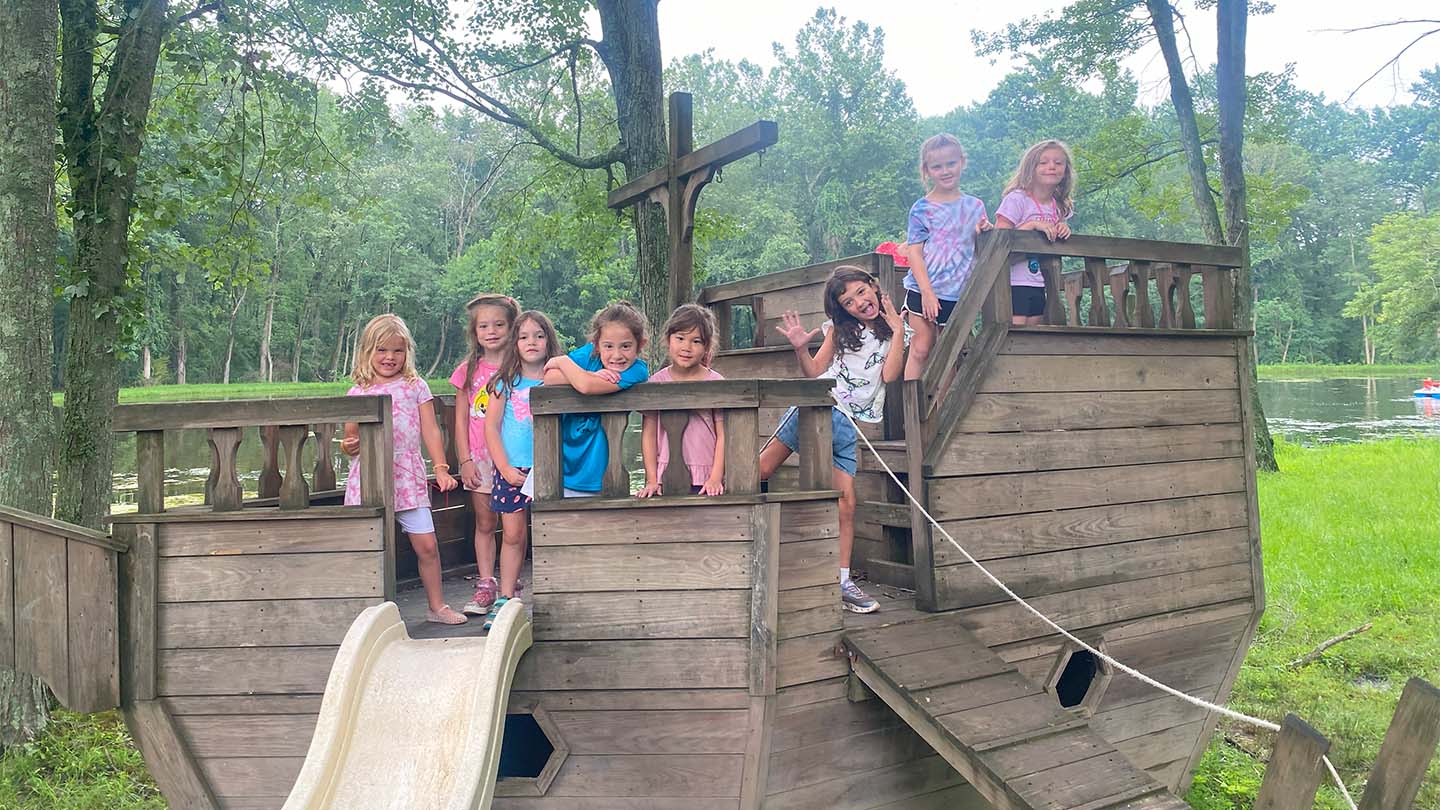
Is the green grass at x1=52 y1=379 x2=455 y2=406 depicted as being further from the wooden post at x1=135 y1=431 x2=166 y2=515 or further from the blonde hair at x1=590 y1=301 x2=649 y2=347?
the blonde hair at x1=590 y1=301 x2=649 y2=347

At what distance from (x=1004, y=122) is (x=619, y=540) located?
64455 millimetres

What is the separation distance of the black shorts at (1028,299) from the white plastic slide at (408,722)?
3020 mm

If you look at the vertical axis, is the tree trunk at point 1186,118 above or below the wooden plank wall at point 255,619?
above

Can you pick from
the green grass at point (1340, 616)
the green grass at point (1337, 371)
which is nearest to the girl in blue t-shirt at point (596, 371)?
the green grass at point (1340, 616)

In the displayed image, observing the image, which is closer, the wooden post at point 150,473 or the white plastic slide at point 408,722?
the white plastic slide at point 408,722

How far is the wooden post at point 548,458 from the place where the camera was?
3.77 m

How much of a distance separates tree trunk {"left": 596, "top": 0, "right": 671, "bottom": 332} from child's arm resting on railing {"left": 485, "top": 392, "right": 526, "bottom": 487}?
4841 millimetres

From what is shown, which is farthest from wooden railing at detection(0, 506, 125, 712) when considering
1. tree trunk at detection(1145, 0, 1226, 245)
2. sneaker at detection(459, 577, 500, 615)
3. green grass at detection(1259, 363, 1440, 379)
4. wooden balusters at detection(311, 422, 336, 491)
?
green grass at detection(1259, 363, 1440, 379)

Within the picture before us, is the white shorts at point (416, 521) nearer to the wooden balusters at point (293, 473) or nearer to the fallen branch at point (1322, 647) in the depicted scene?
the wooden balusters at point (293, 473)

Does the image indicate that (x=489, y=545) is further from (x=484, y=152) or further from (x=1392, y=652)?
(x=484, y=152)

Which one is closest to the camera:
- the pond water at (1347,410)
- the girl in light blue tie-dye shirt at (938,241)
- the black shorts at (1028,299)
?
the girl in light blue tie-dye shirt at (938,241)

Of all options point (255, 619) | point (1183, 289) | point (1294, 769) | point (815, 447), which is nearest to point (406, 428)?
point (255, 619)

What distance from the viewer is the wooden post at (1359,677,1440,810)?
9.93 feet

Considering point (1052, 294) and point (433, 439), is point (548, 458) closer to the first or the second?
point (433, 439)
